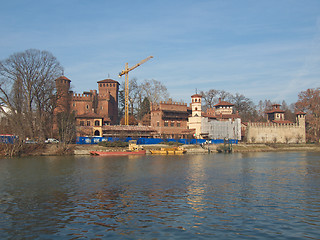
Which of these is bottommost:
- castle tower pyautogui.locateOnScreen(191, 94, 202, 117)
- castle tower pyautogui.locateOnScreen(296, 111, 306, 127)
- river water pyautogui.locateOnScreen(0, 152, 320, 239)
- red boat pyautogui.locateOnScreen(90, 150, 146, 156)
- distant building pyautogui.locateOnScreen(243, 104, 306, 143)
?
river water pyautogui.locateOnScreen(0, 152, 320, 239)

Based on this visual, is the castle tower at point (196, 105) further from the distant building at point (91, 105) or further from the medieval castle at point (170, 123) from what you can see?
the distant building at point (91, 105)

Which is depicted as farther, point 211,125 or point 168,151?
point 211,125

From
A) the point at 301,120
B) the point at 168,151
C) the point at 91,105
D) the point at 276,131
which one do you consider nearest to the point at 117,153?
the point at 168,151

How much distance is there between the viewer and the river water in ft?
43.4

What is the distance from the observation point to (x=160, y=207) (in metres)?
17.2

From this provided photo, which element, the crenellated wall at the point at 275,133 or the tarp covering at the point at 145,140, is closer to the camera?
the tarp covering at the point at 145,140

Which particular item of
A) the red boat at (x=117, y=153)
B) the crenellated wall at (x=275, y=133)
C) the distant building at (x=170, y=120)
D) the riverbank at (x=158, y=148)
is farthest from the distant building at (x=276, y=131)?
the red boat at (x=117, y=153)

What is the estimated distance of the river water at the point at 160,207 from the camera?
13242 mm

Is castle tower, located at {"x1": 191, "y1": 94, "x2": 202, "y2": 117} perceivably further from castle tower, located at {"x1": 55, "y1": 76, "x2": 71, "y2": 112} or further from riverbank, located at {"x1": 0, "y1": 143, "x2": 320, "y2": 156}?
castle tower, located at {"x1": 55, "y1": 76, "x2": 71, "y2": 112}

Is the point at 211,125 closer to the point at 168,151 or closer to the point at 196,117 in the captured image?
the point at 196,117

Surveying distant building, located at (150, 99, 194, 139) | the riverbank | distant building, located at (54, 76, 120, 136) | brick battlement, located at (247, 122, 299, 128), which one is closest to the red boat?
the riverbank

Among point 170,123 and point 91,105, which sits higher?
point 91,105

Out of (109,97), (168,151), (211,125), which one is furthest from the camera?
(109,97)

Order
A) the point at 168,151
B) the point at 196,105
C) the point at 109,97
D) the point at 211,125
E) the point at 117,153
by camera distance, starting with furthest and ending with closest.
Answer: the point at 109,97, the point at 211,125, the point at 196,105, the point at 168,151, the point at 117,153
